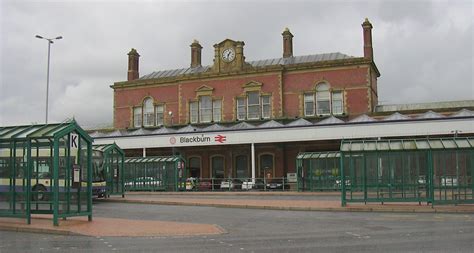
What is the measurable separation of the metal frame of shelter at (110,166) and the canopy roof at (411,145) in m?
12.5

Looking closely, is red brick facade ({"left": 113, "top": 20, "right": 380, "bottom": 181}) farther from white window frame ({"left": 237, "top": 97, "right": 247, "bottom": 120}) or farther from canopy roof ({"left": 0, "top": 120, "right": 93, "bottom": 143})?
canopy roof ({"left": 0, "top": 120, "right": 93, "bottom": 143})

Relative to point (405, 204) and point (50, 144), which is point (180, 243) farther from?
point (405, 204)

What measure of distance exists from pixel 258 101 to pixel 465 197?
27577 mm

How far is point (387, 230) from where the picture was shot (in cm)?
1380

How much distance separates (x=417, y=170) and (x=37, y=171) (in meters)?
14.3

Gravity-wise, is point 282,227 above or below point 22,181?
below

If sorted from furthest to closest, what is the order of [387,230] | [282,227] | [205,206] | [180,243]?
[205,206], [282,227], [387,230], [180,243]

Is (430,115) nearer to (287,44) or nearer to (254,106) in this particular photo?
(254,106)

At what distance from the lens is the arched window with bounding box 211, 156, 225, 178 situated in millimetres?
45000

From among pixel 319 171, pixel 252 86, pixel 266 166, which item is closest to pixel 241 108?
pixel 252 86

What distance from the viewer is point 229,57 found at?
4791cm

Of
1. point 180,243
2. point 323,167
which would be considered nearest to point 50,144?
point 180,243

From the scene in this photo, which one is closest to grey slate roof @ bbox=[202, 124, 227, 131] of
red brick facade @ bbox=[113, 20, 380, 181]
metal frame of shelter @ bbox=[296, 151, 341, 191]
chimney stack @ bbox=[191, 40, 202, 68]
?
red brick facade @ bbox=[113, 20, 380, 181]

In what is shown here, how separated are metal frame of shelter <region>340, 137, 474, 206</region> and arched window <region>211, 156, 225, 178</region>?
A: 79.2ft
